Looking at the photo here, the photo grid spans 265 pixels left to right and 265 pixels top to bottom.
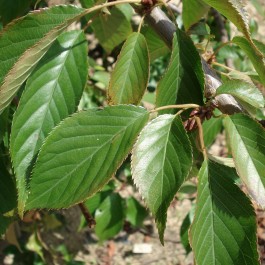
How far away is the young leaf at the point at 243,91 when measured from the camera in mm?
805

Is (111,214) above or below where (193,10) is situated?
below

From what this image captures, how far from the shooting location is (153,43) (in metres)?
1.17

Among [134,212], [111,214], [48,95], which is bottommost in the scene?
[134,212]

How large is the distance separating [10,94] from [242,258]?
0.42 metres

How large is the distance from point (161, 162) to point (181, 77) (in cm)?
16

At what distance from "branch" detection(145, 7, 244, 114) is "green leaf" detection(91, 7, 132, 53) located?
14.0 inches

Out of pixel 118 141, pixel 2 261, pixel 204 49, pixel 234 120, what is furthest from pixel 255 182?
pixel 2 261

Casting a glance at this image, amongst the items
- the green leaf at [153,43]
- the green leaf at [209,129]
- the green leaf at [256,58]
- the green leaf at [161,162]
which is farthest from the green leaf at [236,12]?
the green leaf at [209,129]

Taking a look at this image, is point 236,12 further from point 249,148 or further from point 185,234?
point 185,234

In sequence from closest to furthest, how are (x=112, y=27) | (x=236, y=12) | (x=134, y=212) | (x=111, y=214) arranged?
(x=236, y=12) < (x=112, y=27) < (x=111, y=214) < (x=134, y=212)

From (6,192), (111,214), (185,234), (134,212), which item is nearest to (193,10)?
(6,192)

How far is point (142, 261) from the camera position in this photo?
8.65ft

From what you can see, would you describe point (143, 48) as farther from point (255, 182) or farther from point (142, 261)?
point (142, 261)

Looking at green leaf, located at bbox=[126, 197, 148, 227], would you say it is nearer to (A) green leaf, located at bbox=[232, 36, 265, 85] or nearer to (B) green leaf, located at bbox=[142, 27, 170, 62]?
(B) green leaf, located at bbox=[142, 27, 170, 62]
